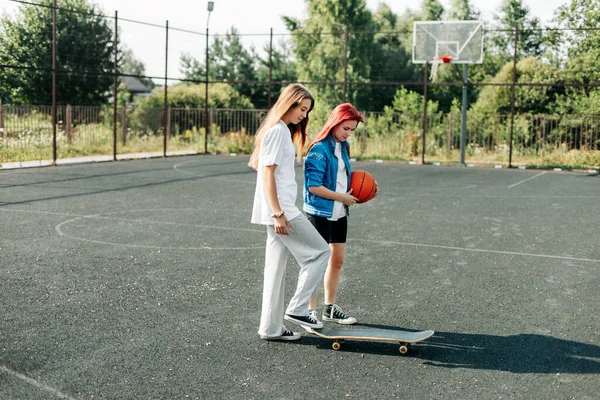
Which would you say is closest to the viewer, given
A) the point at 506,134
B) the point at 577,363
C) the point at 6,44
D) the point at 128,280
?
the point at 577,363

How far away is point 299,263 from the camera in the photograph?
16.2 ft

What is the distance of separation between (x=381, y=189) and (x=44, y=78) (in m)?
16.9

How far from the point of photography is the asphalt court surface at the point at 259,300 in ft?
14.0

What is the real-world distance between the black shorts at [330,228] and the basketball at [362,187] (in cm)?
26

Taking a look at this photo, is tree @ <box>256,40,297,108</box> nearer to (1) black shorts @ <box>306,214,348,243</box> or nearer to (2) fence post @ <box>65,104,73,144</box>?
(2) fence post @ <box>65,104,73,144</box>

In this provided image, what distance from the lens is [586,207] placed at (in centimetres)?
1253

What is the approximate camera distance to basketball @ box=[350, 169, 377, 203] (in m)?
5.50

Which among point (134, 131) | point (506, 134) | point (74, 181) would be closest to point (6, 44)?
point (74, 181)

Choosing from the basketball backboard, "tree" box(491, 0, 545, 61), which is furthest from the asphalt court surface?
"tree" box(491, 0, 545, 61)

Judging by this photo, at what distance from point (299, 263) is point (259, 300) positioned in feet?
4.25

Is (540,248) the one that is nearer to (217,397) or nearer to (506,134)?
(217,397)

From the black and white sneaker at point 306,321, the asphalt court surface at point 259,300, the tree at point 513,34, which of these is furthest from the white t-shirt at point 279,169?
the tree at point 513,34

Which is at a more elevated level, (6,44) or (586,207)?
(6,44)

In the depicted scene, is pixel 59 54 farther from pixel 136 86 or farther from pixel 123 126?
pixel 136 86
